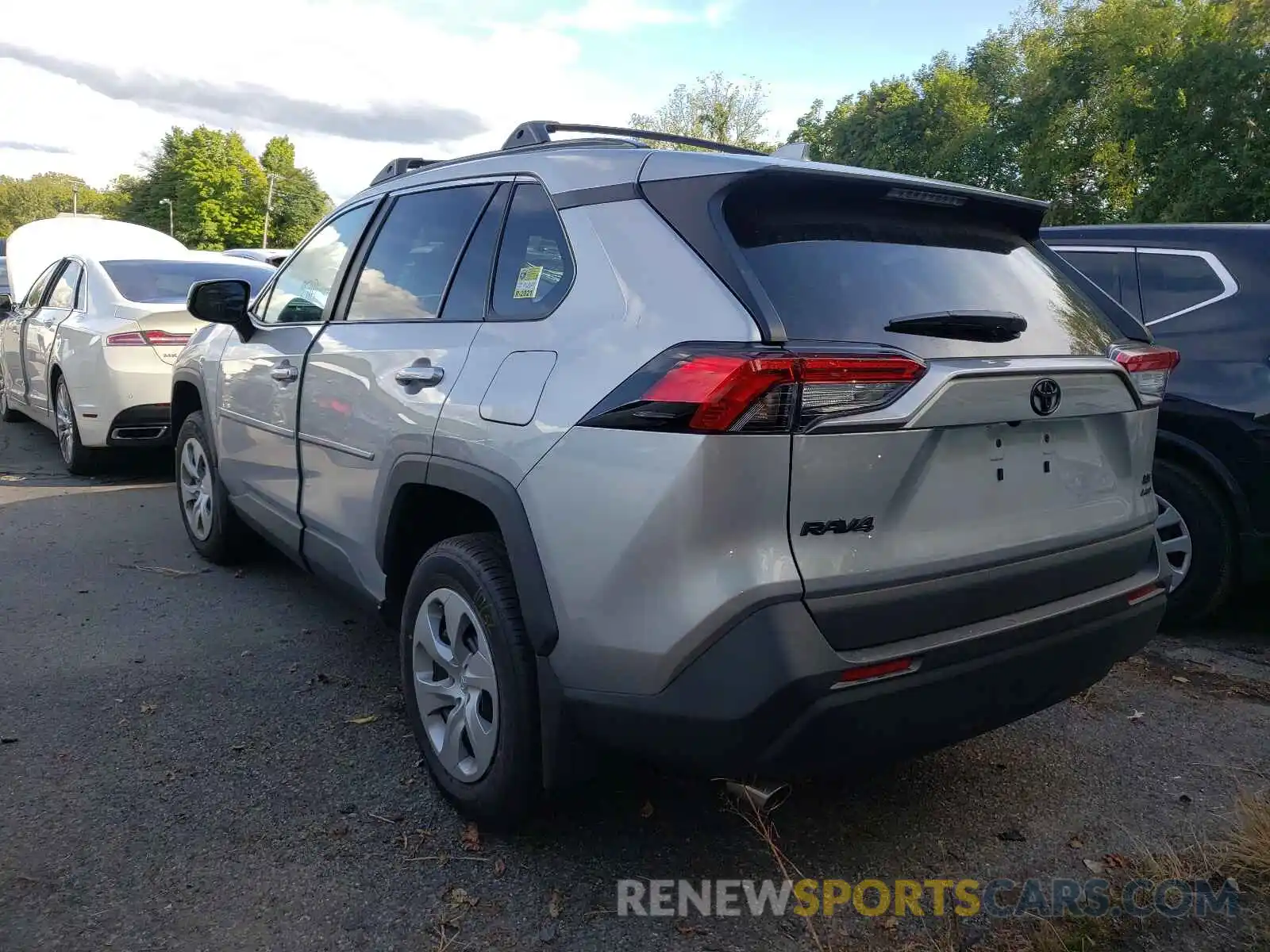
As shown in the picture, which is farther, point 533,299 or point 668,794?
point 668,794

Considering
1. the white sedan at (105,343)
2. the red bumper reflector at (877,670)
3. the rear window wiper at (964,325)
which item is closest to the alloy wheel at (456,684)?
the red bumper reflector at (877,670)

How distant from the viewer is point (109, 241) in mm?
14312

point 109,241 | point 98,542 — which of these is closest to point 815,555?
point 98,542

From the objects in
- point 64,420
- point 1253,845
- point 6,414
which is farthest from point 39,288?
point 1253,845

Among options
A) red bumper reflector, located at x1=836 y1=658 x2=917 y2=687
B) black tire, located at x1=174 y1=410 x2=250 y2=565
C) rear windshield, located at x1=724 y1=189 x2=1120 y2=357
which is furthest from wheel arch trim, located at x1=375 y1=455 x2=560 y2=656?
black tire, located at x1=174 y1=410 x2=250 y2=565

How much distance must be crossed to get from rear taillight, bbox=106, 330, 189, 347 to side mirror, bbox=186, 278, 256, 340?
2781mm

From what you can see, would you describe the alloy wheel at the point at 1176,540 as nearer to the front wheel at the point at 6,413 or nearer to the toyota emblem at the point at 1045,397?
the toyota emblem at the point at 1045,397

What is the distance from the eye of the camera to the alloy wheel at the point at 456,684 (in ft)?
8.84

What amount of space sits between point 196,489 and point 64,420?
3.01 m

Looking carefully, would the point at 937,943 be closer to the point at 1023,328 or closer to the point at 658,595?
the point at 658,595

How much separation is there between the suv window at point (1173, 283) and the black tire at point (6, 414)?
34.3 ft

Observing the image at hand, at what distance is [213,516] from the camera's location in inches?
205

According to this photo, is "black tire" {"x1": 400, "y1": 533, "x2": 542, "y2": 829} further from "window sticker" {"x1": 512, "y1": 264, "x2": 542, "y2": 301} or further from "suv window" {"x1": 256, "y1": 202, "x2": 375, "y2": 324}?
"suv window" {"x1": 256, "y1": 202, "x2": 375, "y2": 324}

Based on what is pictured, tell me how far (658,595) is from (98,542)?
4.88m
